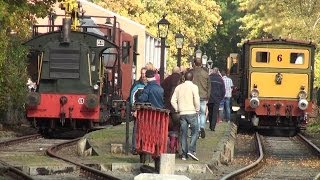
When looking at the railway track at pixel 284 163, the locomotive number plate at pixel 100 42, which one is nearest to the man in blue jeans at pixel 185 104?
the railway track at pixel 284 163

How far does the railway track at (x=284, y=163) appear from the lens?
58.1 ft

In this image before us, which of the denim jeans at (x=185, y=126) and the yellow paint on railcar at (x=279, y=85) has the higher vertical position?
the yellow paint on railcar at (x=279, y=85)

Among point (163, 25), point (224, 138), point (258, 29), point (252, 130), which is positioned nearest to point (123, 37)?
point (163, 25)

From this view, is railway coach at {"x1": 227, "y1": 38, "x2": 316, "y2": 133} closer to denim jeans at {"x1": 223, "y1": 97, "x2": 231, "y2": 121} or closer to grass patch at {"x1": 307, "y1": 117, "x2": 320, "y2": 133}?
denim jeans at {"x1": 223, "y1": 97, "x2": 231, "y2": 121}

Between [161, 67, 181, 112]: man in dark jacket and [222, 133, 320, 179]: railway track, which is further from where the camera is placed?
[161, 67, 181, 112]: man in dark jacket

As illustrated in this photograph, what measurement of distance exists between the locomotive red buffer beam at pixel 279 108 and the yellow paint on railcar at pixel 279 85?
0.24 metres

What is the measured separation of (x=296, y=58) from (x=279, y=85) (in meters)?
1.17

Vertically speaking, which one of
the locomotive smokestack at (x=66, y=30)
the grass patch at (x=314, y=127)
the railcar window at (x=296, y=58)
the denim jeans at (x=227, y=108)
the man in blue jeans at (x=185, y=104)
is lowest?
the grass patch at (x=314, y=127)

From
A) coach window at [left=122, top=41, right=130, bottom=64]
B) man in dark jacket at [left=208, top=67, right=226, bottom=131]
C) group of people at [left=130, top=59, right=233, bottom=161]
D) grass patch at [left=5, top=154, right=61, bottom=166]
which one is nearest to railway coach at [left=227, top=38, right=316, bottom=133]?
coach window at [left=122, top=41, right=130, bottom=64]

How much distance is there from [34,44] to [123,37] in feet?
16.4

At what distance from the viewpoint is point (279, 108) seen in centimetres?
3156

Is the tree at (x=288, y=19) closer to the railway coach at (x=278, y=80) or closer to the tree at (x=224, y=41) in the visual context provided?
the railway coach at (x=278, y=80)

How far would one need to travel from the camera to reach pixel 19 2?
80.9ft

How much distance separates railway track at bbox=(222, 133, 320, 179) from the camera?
58.1 feet
